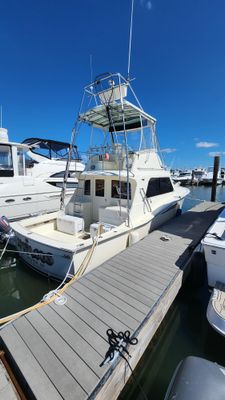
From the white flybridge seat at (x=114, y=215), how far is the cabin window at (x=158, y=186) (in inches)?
45.0

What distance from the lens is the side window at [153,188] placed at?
5.79 metres

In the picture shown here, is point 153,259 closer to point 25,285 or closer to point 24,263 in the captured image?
point 25,285

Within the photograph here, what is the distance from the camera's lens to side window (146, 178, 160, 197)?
5793 mm

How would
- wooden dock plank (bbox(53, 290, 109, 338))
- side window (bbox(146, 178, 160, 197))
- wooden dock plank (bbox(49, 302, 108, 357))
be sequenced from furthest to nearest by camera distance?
1. side window (bbox(146, 178, 160, 197))
2. wooden dock plank (bbox(53, 290, 109, 338))
3. wooden dock plank (bbox(49, 302, 108, 357))

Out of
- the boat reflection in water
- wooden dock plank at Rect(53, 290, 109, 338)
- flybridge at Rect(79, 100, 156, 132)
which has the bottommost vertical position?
the boat reflection in water

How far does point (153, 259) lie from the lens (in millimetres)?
4051

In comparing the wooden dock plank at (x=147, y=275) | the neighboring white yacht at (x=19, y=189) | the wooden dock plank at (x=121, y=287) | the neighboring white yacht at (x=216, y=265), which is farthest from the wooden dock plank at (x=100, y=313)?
the neighboring white yacht at (x=19, y=189)

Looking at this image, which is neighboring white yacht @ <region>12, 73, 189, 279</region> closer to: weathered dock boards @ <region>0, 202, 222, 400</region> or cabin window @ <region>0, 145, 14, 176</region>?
weathered dock boards @ <region>0, 202, 222, 400</region>

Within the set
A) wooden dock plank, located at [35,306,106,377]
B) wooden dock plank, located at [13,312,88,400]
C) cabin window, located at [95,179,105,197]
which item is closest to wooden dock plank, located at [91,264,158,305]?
wooden dock plank, located at [35,306,106,377]

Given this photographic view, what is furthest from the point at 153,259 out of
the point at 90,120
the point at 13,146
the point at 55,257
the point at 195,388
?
the point at 13,146

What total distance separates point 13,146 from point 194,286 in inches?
293

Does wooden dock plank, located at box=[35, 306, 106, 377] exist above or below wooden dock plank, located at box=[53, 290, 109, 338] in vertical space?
below

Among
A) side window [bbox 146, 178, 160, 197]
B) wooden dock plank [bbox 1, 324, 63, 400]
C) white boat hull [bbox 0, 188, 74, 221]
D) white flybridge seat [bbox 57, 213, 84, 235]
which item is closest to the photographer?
wooden dock plank [bbox 1, 324, 63, 400]

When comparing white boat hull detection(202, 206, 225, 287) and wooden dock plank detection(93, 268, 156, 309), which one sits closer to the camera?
wooden dock plank detection(93, 268, 156, 309)
